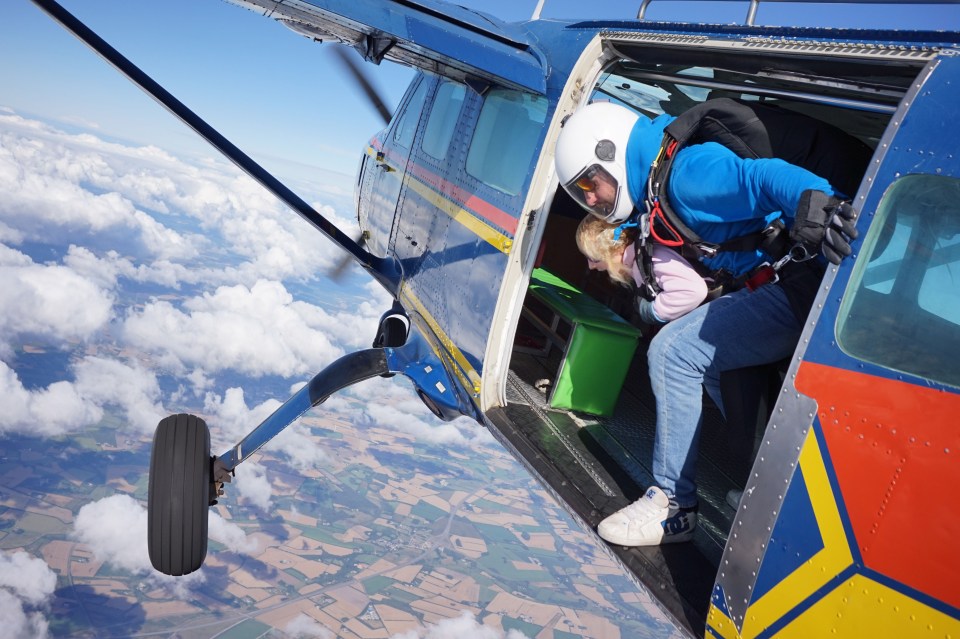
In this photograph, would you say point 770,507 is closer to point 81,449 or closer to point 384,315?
point 384,315

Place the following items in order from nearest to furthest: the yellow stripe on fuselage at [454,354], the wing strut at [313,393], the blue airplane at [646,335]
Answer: the blue airplane at [646,335], the yellow stripe on fuselage at [454,354], the wing strut at [313,393]

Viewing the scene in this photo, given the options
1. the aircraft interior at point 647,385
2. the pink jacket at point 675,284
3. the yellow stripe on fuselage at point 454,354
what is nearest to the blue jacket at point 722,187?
the pink jacket at point 675,284

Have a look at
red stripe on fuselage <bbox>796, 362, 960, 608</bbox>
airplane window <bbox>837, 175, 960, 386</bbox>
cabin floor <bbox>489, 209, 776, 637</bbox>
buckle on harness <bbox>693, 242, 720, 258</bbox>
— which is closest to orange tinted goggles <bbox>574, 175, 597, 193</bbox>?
buckle on harness <bbox>693, 242, 720, 258</bbox>

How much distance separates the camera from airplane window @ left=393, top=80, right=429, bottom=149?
689 cm

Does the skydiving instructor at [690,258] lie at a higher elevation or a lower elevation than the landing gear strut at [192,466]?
higher

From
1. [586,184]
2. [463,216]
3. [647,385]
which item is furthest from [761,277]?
[647,385]

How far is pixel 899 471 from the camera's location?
1.93 meters

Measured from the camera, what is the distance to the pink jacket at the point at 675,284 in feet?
10.3

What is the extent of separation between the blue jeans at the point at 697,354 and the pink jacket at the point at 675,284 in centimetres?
7

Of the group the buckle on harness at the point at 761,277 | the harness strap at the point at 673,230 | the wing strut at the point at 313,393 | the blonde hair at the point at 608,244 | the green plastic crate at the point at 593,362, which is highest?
the harness strap at the point at 673,230

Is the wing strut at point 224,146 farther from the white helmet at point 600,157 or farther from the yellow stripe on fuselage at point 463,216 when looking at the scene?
the white helmet at point 600,157

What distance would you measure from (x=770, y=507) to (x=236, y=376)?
169m

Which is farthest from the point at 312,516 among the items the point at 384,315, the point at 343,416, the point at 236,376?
the point at 384,315

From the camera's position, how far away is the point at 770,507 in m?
2.26
